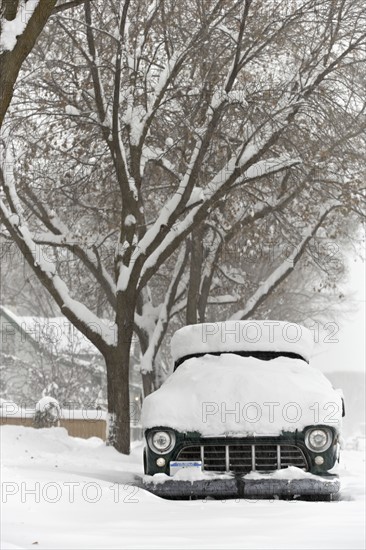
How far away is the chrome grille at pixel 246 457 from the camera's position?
8.00 meters

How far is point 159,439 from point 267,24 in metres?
8.40

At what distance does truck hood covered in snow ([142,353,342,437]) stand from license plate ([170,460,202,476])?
264 millimetres

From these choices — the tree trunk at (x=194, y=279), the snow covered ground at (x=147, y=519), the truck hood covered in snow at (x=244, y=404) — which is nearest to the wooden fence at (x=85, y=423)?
the tree trunk at (x=194, y=279)

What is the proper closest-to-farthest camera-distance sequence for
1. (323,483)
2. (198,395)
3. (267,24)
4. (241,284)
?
(323,483) < (198,395) < (267,24) < (241,284)

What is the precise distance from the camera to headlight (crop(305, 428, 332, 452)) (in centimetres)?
795

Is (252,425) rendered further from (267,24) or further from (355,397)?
(355,397)

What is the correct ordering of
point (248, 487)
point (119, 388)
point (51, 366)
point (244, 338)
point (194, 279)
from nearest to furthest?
point (248, 487)
point (244, 338)
point (119, 388)
point (194, 279)
point (51, 366)

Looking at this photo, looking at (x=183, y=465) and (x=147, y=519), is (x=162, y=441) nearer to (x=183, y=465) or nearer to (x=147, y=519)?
(x=183, y=465)

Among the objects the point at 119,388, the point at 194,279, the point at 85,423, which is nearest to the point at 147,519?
the point at 119,388

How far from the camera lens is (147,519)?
6809mm

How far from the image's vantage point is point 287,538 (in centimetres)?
595

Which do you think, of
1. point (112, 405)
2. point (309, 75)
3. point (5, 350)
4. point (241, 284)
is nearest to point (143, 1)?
point (309, 75)

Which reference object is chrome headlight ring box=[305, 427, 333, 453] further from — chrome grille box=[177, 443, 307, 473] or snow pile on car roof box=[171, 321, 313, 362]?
snow pile on car roof box=[171, 321, 313, 362]

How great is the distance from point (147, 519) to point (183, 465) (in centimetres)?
123
